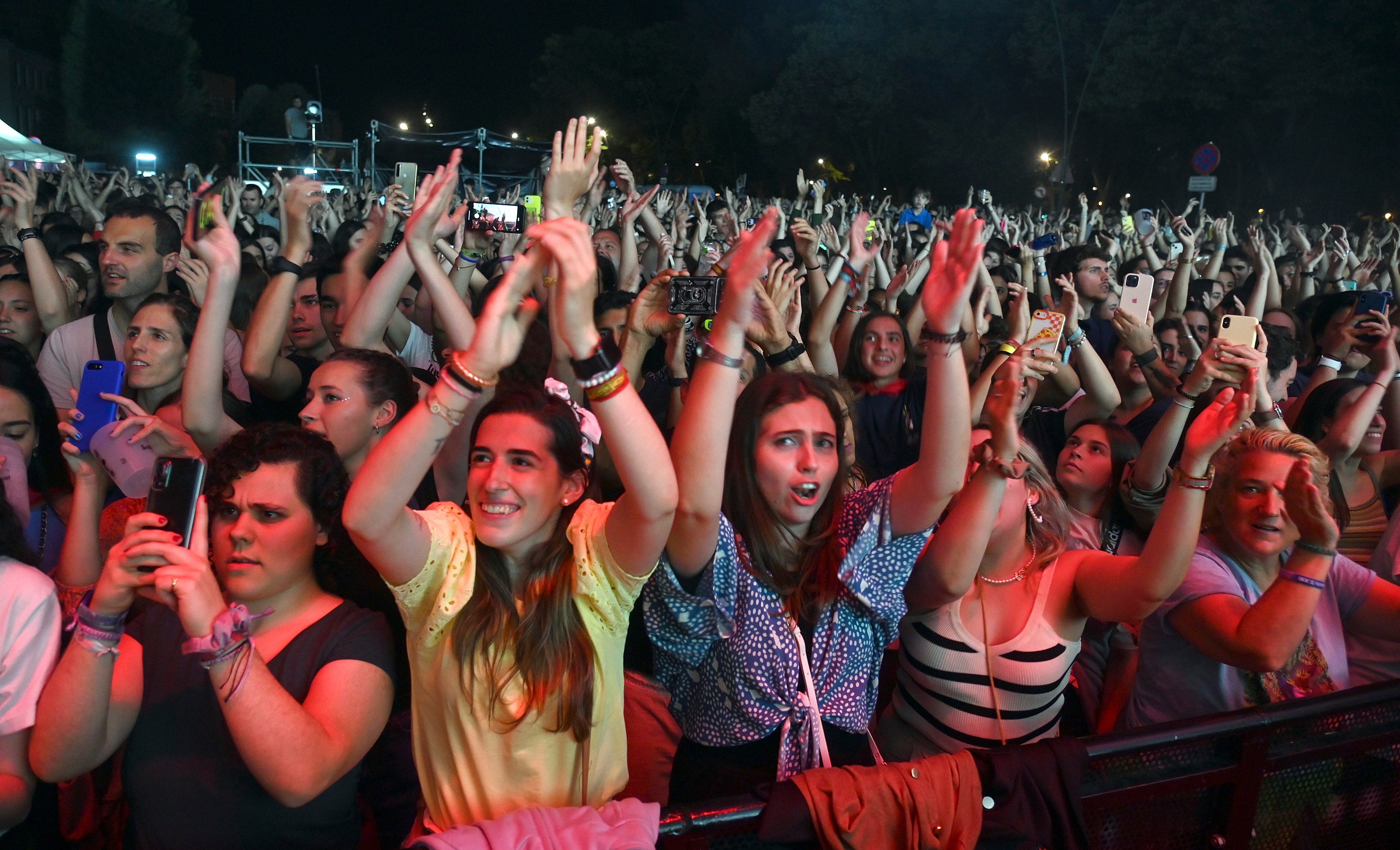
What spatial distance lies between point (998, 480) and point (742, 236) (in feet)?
2.77

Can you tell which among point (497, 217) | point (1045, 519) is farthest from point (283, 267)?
point (1045, 519)

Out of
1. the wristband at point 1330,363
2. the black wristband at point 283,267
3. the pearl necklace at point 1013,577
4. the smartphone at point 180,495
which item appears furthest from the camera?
the wristband at point 1330,363

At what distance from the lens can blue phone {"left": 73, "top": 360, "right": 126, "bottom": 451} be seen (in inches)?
99.7

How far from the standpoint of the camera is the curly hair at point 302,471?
216cm

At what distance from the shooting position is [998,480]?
2.22 metres

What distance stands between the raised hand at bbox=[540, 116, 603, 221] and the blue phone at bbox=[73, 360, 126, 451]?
1207 mm

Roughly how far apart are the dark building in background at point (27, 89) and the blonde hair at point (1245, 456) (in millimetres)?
57303

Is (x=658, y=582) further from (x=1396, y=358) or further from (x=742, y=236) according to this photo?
(x=1396, y=358)

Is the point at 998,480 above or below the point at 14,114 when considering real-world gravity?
below

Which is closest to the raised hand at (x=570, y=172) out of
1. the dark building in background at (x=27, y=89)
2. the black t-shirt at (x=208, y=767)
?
the black t-shirt at (x=208, y=767)

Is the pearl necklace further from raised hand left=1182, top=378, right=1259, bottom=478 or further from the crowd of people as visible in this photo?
raised hand left=1182, top=378, right=1259, bottom=478

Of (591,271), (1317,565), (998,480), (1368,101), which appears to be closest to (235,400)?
(591,271)

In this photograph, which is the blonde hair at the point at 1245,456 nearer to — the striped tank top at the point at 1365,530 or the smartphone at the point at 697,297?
the striped tank top at the point at 1365,530

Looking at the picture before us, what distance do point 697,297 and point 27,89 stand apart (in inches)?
2562
